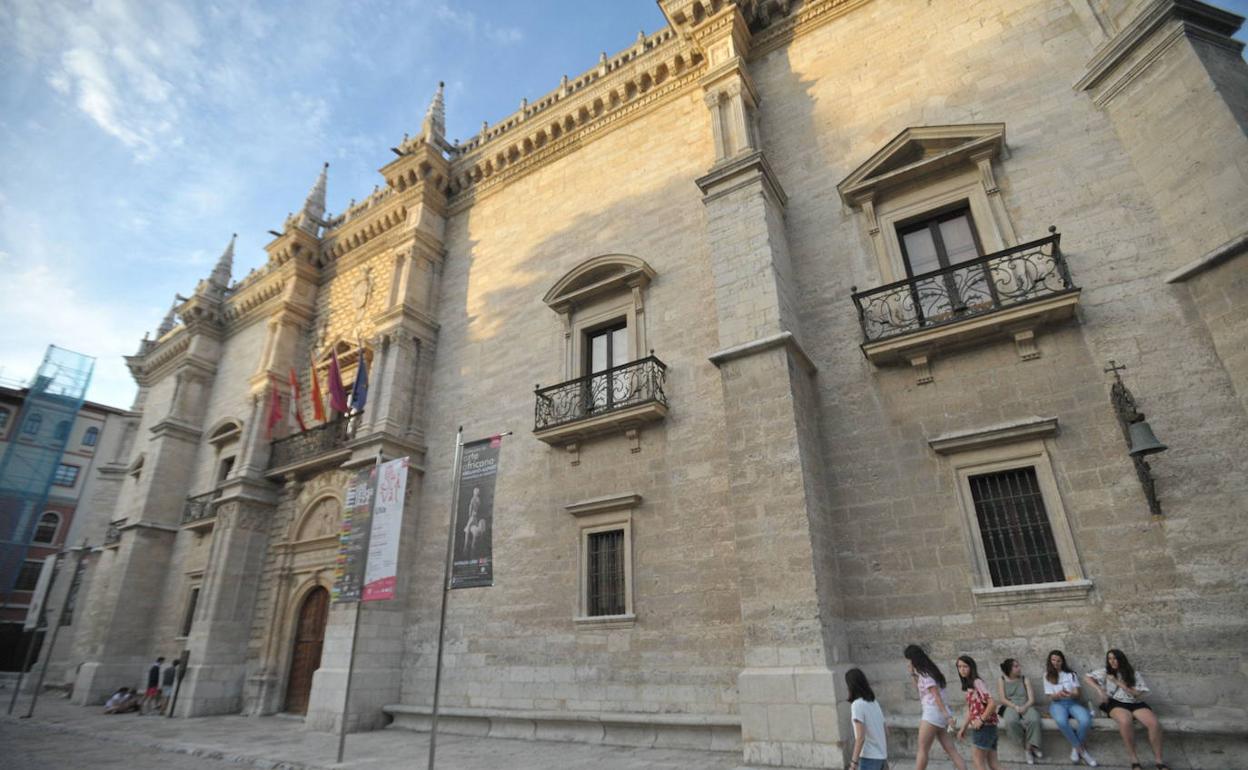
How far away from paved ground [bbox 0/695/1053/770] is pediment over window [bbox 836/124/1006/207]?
809cm

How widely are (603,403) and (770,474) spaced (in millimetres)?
3945

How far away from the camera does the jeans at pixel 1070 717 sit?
624 cm

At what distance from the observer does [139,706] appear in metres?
16.3

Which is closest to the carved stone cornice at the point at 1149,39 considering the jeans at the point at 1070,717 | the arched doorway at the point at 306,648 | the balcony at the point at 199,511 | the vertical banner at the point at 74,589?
the jeans at the point at 1070,717

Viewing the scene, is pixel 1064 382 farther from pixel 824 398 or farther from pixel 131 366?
pixel 131 366

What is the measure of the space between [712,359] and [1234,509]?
6.14 metres

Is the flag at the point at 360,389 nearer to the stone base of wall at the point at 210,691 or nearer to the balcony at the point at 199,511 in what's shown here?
the balcony at the point at 199,511

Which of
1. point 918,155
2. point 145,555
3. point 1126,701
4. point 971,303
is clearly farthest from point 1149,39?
point 145,555

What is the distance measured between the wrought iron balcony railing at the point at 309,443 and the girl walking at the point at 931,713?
13.7 meters

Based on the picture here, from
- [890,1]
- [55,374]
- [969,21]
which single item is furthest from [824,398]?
[55,374]

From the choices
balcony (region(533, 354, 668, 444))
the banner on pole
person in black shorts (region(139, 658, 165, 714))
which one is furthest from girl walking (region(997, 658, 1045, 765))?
the banner on pole

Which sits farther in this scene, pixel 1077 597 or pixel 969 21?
pixel 969 21

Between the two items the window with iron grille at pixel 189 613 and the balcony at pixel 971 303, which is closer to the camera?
the balcony at pixel 971 303

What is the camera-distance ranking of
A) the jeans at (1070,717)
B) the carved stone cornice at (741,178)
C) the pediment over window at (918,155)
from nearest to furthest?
the jeans at (1070,717) → the pediment over window at (918,155) → the carved stone cornice at (741,178)
